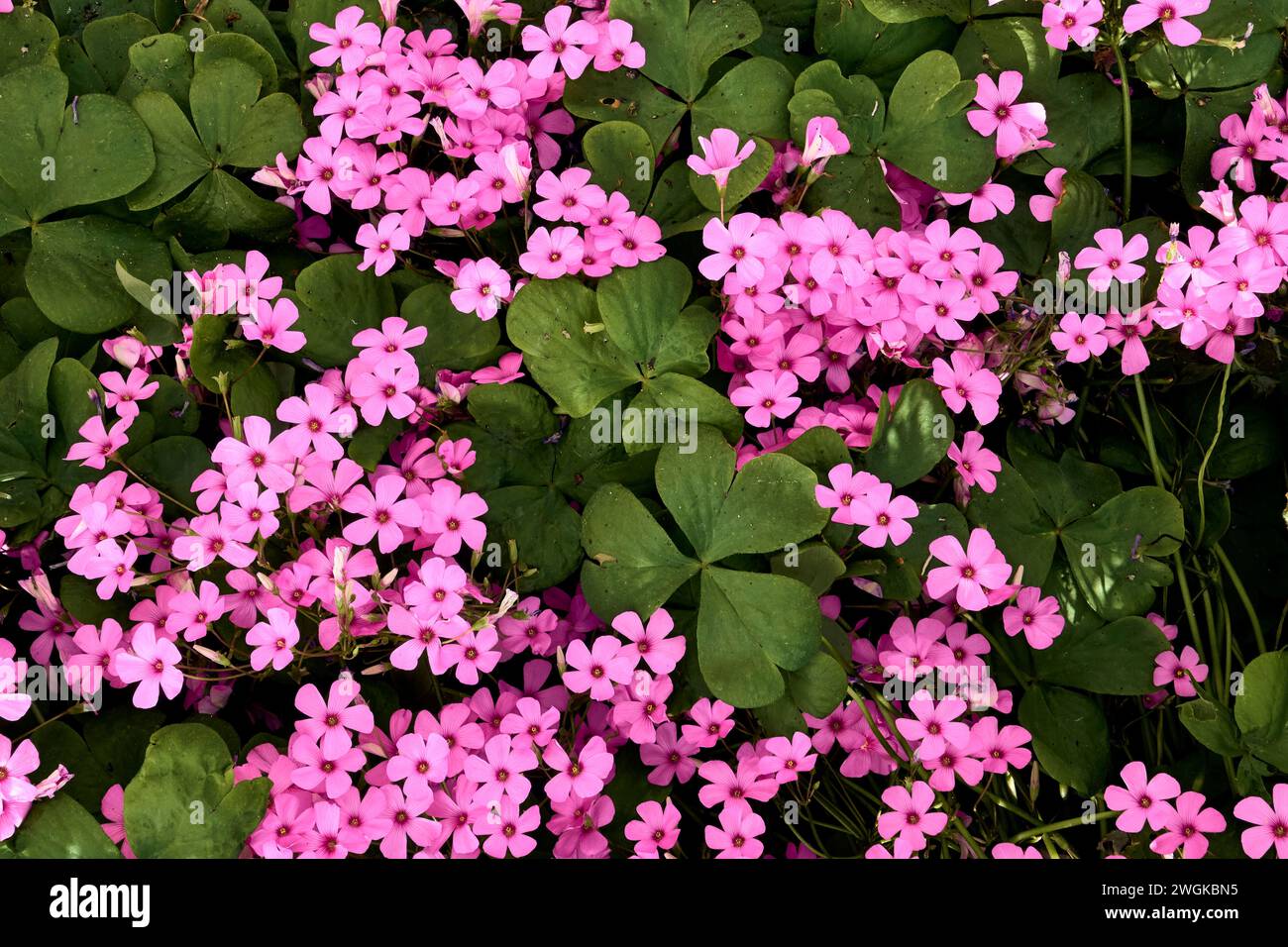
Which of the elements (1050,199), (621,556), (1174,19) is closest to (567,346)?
(621,556)

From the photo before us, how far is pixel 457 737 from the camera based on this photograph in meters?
1.43

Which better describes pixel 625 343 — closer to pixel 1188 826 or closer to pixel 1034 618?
pixel 1034 618

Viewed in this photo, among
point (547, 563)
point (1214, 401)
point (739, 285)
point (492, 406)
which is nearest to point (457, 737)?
point (547, 563)

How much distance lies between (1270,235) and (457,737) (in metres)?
1.31

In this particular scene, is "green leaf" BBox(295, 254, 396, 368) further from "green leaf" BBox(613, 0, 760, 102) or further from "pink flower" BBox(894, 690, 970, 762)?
"pink flower" BBox(894, 690, 970, 762)

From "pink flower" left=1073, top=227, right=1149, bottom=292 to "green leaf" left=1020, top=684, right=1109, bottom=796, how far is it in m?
0.59

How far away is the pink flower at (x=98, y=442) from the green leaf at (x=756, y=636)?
0.82 meters

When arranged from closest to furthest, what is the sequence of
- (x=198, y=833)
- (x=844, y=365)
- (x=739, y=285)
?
(x=198, y=833), (x=739, y=285), (x=844, y=365)

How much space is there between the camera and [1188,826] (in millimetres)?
1426

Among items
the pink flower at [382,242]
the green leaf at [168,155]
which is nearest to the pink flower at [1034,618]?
the pink flower at [382,242]

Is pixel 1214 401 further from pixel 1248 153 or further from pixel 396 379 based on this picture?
pixel 396 379

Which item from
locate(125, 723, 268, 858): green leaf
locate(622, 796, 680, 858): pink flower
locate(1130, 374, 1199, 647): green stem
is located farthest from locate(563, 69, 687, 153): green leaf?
locate(125, 723, 268, 858): green leaf

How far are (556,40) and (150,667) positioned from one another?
1.01 m

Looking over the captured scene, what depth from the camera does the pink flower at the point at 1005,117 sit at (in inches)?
60.9
